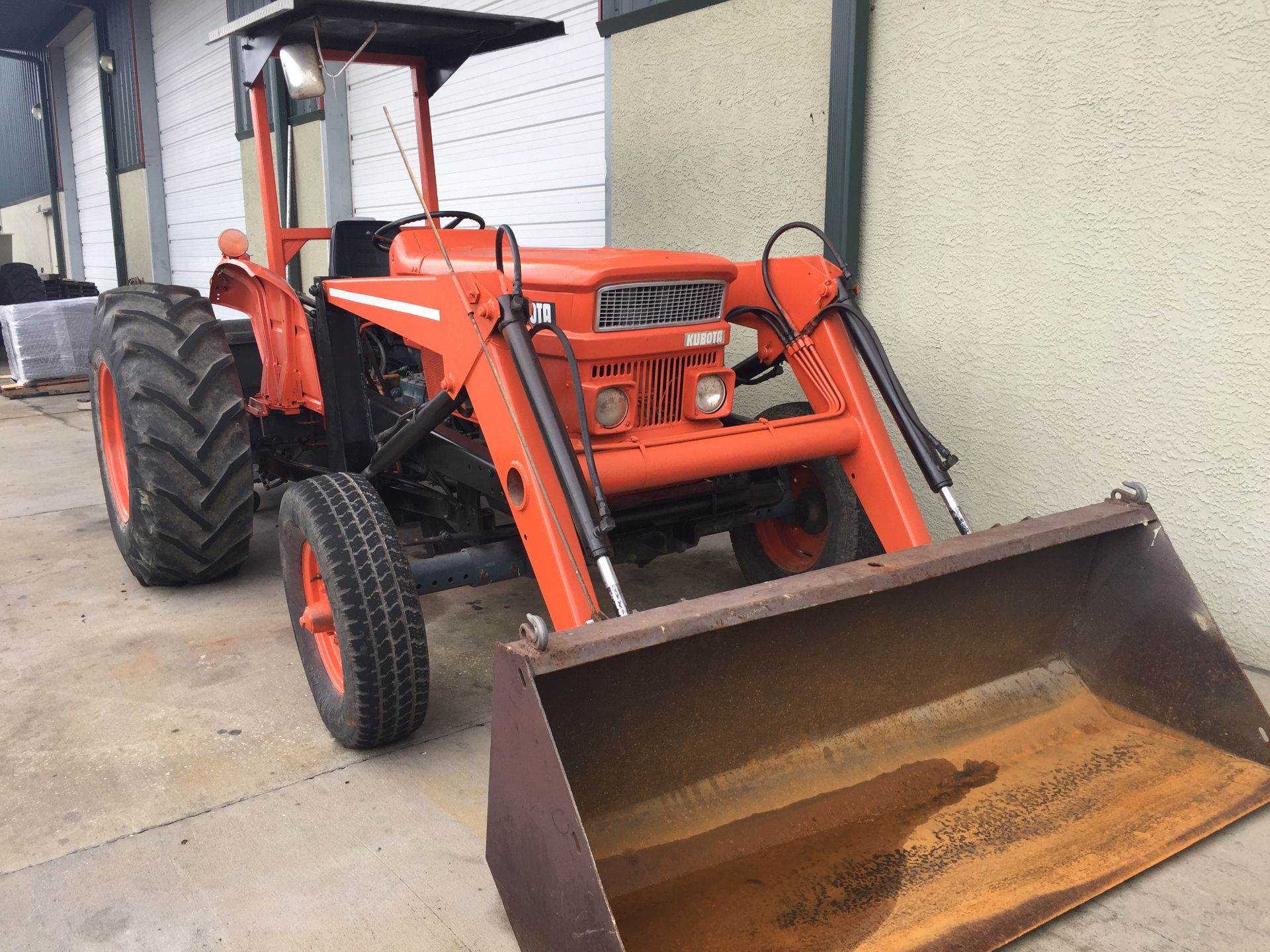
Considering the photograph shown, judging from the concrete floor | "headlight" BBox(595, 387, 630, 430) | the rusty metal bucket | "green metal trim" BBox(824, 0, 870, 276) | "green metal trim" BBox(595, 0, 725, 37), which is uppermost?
"green metal trim" BBox(595, 0, 725, 37)

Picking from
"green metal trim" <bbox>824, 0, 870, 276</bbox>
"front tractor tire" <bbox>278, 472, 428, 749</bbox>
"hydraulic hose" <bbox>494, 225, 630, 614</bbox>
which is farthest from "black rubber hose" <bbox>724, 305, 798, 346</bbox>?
"front tractor tire" <bbox>278, 472, 428, 749</bbox>

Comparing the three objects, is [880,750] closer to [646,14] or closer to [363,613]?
[363,613]

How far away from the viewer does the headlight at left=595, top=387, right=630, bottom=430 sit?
2.66 metres

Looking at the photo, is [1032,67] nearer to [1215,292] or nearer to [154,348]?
[1215,292]

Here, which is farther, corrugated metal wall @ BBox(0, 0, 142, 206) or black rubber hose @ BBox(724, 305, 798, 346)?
corrugated metal wall @ BBox(0, 0, 142, 206)

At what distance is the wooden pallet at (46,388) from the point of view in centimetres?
852

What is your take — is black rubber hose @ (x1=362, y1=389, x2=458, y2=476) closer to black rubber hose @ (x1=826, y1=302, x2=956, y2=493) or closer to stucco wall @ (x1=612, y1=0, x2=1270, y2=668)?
black rubber hose @ (x1=826, y1=302, x2=956, y2=493)

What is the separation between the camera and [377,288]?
10.1 ft

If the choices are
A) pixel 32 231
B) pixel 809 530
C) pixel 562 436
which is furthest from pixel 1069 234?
pixel 32 231

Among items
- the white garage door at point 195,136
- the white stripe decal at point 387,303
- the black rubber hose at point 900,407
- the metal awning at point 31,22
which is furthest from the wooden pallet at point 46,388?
the metal awning at point 31,22

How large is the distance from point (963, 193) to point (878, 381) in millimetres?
1272

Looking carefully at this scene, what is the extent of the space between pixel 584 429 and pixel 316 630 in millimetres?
936

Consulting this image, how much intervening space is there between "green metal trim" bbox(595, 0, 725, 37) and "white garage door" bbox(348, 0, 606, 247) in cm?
32

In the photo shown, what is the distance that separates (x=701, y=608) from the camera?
1.91 meters
